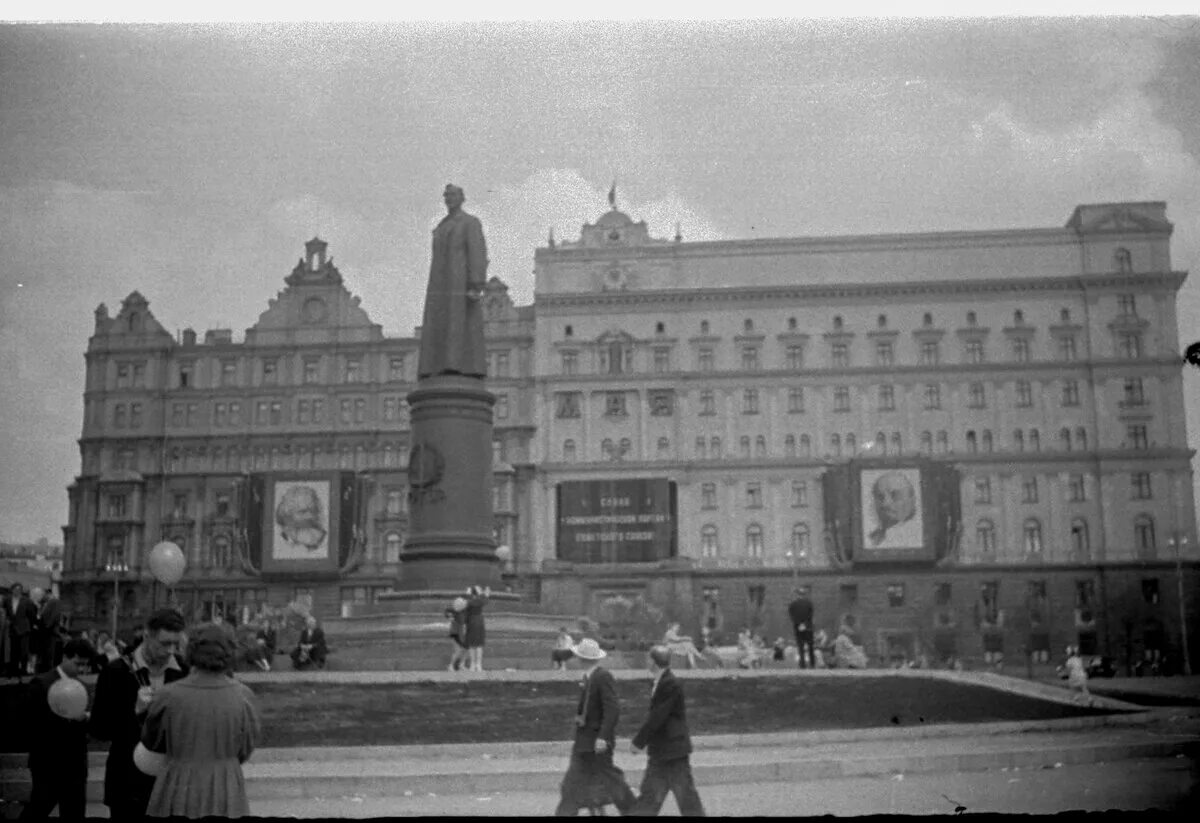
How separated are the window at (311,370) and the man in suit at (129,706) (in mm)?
14598

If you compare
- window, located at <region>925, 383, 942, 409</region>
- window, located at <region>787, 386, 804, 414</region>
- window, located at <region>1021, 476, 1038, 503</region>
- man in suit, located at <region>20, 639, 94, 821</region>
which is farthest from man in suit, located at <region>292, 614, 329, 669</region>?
window, located at <region>787, 386, 804, 414</region>

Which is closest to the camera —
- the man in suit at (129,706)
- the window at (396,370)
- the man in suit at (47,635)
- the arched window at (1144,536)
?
the man in suit at (129,706)

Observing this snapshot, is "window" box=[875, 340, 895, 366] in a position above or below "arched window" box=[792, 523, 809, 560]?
above

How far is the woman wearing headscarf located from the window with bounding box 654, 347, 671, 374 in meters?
26.1

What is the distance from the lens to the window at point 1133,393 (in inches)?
797

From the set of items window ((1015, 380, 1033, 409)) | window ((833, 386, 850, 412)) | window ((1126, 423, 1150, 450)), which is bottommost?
window ((1126, 423, 1150, 450))

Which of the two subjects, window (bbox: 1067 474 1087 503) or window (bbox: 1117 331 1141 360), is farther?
window (bbox: 1067 474 1087 503)

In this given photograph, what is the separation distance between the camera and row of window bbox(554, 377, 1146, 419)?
21.8 meters

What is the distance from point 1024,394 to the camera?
925 inches

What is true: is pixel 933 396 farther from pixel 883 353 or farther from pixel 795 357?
pixel 795 357

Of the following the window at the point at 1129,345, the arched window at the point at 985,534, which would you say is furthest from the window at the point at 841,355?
the window at the point at 1129,345

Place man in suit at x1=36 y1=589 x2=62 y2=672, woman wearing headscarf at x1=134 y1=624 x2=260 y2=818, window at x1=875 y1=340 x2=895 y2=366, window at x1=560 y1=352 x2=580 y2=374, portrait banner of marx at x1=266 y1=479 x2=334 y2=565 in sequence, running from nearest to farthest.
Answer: woman wearing headscarf at x1=134 y1=624 x2=260 y2=818, man in suit at x1=36 y1=589 x2=62 y2=672, portrait banner of marx at x1=266 y1=479 x2=334 y2=565, window at x1=875 y1=340 x2=895 y2=366, window at x1=560 y1=352 x2=580 y2=374

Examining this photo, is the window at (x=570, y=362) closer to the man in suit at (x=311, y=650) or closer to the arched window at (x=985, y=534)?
the arched window at (x=985, y=534)

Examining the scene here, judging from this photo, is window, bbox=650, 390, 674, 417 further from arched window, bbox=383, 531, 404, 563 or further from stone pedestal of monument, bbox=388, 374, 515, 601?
stone pedestal of monument, bbox=388, 374, 515, 601
